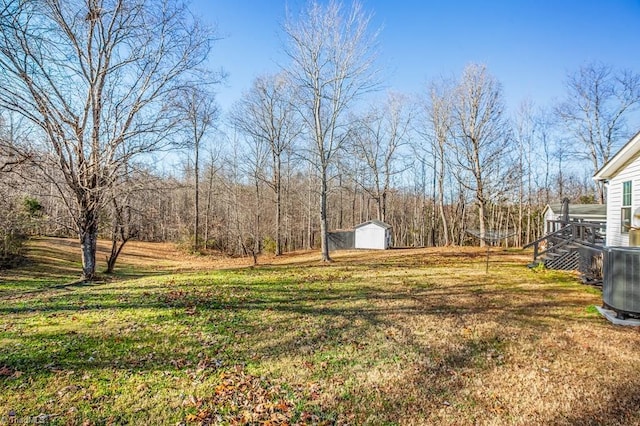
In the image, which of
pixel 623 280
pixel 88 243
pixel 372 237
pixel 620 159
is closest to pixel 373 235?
pixel 372 237

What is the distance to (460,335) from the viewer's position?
521 centimetres

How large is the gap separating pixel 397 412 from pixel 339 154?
1395 cm

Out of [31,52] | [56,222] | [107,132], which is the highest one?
[31,52]

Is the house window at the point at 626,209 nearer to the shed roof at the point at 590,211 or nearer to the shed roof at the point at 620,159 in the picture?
the shed roof at the point at 620,159

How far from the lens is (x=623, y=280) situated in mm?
5418

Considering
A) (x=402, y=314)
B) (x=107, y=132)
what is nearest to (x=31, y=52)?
(x=107, y=132)

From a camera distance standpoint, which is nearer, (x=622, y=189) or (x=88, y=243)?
(x=88, y=243)

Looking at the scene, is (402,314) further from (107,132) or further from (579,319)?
(107,132)

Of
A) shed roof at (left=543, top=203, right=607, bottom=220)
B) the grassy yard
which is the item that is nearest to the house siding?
the grassy yard

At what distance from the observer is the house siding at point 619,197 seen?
9031 millimetres

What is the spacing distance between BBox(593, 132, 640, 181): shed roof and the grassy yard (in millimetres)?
4170

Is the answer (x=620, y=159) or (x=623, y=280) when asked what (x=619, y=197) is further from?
(x=623, y=280)

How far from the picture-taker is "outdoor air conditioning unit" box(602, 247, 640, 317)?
17.3ft

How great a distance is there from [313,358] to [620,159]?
10.3 metres
